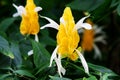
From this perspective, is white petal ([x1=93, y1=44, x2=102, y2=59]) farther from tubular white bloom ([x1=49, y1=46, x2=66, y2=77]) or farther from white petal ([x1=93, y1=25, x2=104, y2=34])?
tubular white bloom ([x1=49, y1=46, x2=66, y2=77])

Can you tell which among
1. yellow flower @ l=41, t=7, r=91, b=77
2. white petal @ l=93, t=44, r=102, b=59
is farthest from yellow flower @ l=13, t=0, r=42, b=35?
white petal @ l=93, t=44, r=102, b=59

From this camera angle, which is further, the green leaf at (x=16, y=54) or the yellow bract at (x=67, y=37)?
the green leaf at (x=16, y=54)

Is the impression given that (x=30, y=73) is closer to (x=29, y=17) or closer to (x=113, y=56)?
(x=29, y=17)

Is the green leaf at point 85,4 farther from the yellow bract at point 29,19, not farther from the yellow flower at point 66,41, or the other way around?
the yellow flower at point 66,41

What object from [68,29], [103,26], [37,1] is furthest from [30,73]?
[103,26]

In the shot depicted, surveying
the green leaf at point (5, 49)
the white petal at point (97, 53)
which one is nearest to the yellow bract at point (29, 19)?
the green leaf at point (5, 49)

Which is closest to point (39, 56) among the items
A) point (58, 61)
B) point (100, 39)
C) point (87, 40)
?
point (58, 61)

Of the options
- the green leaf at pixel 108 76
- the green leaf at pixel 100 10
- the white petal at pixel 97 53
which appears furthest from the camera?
the white petal at pixel 97 53

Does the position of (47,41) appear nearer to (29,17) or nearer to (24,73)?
(29,17)

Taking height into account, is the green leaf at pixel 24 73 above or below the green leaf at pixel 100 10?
below
